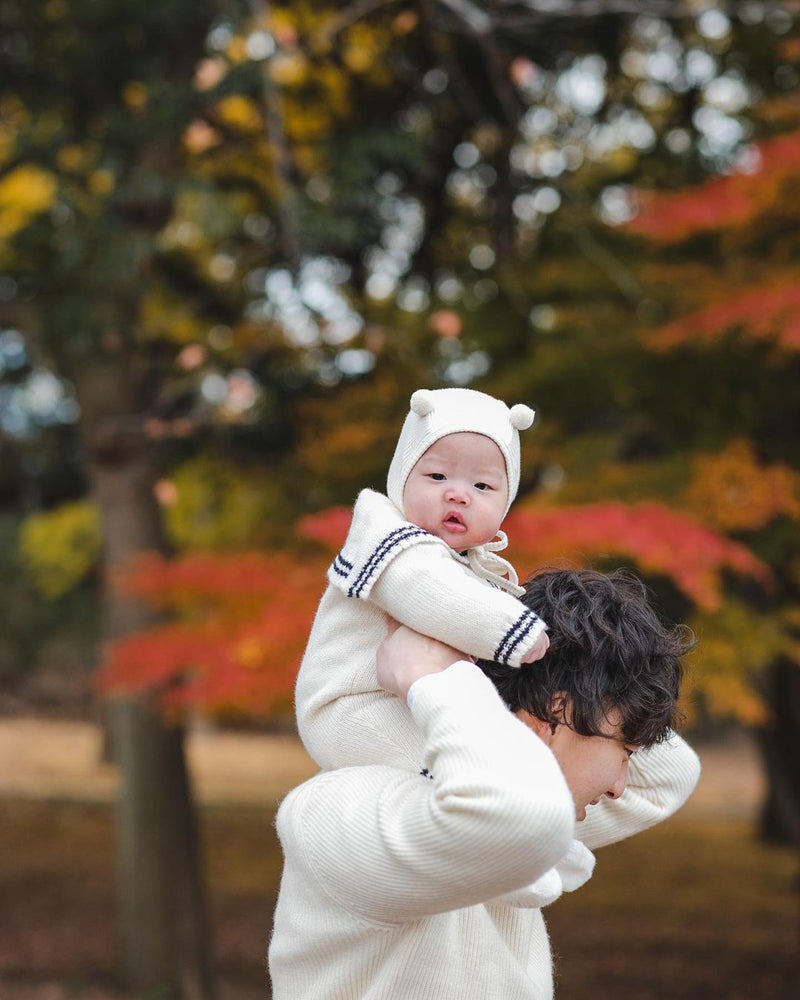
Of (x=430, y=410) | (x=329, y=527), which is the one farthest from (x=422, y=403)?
(x=329, y=527)

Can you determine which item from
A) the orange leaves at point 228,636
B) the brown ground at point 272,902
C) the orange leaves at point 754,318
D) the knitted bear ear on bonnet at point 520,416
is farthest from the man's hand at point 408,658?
the brown ground at point 272,902

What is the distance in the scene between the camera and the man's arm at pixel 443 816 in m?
1.11

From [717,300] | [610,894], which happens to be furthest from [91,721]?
[717,300]

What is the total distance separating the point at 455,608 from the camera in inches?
50.6

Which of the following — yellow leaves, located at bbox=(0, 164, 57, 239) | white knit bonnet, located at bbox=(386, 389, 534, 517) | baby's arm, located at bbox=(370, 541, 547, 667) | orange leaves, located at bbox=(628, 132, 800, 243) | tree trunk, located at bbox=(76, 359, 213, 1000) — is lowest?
baby's arm, located at bbox=(370, 541, 547, 667)

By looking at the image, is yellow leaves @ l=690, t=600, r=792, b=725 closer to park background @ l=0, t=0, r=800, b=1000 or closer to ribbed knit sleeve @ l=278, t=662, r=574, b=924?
park background @ l=0, t=0, r=800, b=1000

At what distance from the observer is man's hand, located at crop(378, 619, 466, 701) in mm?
1259

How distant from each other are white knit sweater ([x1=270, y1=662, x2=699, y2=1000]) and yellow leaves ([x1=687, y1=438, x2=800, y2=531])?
4.08 m

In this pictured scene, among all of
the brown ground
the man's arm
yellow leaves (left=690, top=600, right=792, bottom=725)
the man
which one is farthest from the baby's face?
the brown ground

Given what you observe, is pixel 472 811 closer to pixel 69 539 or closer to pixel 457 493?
pixel 457 493

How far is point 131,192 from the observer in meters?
6.02

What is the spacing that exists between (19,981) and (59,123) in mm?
5241

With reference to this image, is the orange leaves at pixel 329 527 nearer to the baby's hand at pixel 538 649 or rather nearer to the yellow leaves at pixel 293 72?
the baby's hand at pixel 538 649

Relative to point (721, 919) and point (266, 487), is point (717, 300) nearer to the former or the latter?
point (266, 487)
